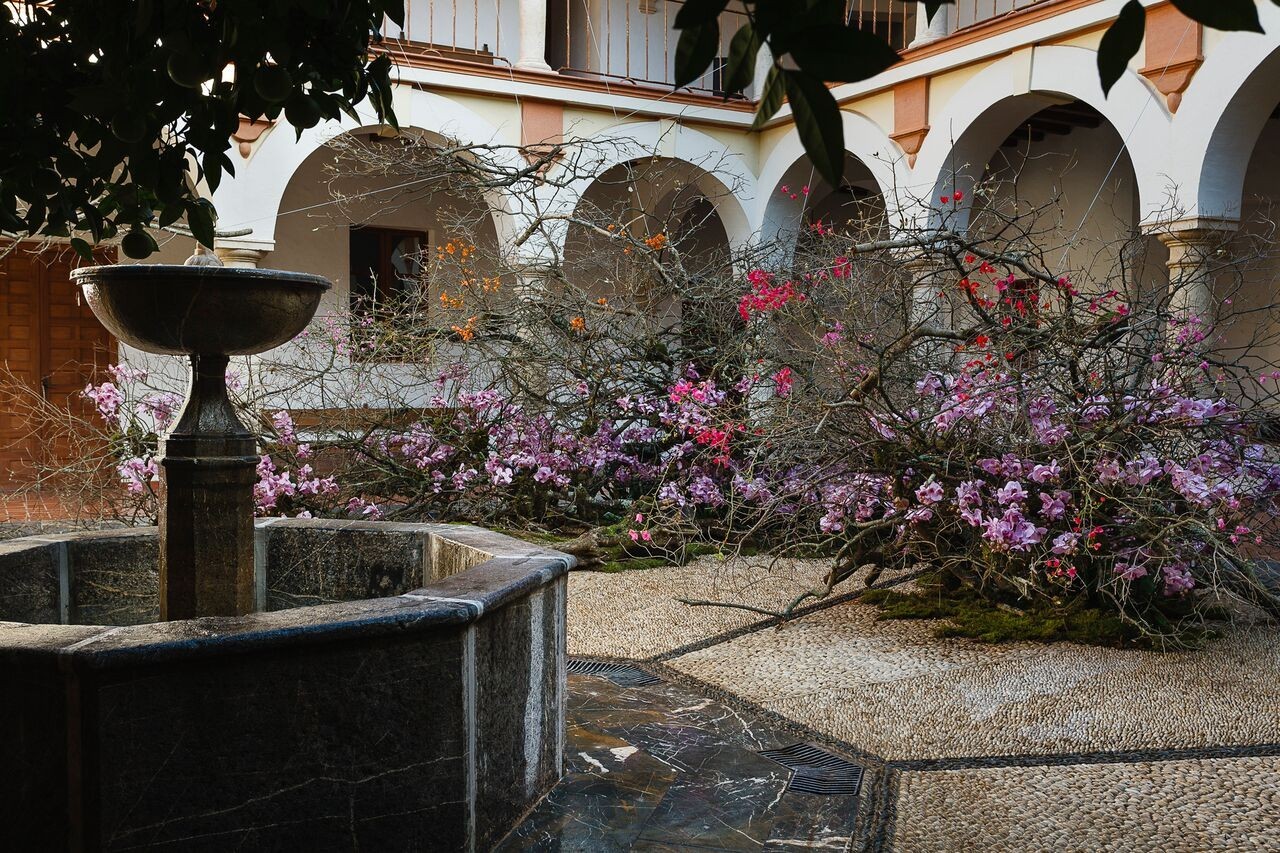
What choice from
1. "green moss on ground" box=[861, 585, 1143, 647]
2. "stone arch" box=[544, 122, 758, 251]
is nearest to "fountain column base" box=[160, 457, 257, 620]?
"green moss on ground" box=[861, 585, 1143, 647]

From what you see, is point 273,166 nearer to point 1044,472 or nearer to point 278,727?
point 1044,472

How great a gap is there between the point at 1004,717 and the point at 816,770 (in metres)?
0.82

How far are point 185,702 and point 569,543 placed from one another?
14.1 ft

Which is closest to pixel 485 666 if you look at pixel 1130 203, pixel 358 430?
pixel 358 430

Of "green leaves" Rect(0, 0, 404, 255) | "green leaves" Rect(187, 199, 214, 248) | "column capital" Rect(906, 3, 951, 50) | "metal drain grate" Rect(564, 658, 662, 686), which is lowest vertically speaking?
"metal drain grate" Rect(564, 658, 662, 686)

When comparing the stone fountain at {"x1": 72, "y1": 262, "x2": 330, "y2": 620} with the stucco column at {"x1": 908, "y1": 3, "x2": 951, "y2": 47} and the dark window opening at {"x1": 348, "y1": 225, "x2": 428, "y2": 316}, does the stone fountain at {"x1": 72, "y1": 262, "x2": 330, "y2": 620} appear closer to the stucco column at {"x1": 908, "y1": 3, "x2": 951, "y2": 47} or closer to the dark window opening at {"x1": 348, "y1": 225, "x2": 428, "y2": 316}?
the stucco column at {"x1": 908, "y1": 3, "x2": 951, "y2": 47}

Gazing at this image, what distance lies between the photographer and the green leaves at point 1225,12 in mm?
889

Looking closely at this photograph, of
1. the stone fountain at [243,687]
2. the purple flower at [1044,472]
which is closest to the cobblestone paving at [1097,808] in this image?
the stone fountain at [243,687]

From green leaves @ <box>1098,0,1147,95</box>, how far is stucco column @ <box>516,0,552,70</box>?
10040 mm

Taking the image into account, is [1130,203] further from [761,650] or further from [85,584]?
[85,584]

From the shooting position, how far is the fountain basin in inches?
107

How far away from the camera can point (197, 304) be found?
9.01 ft

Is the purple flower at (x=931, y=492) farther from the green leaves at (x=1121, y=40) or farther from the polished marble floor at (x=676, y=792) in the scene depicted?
the green leaves at (x=1121, y=40)

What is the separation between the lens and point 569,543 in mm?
6457
